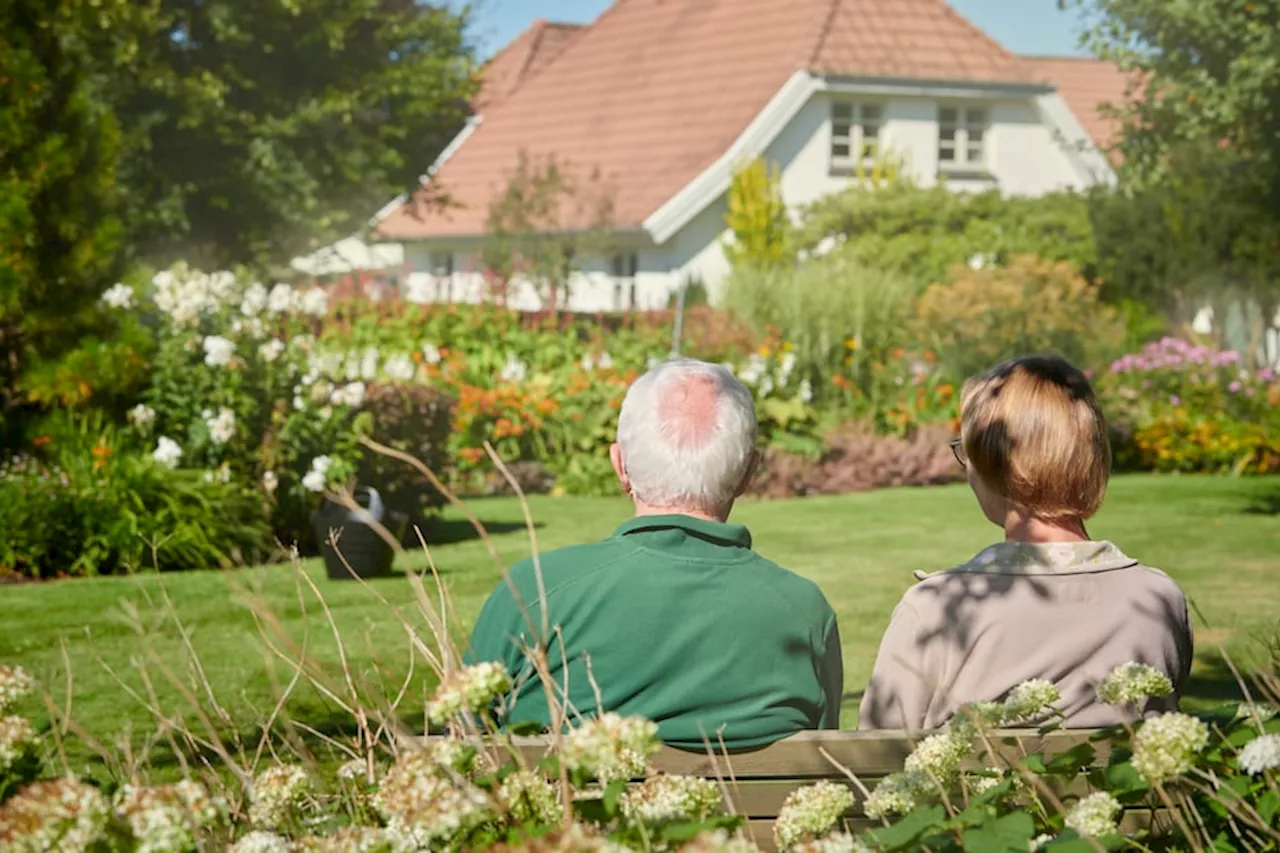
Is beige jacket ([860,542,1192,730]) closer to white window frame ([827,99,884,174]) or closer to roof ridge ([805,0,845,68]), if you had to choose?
roof ridge ([805,0,845,68])

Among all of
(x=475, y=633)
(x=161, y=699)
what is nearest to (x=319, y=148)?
(x=161, y=699)

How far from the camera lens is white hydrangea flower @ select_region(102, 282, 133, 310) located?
435 inches

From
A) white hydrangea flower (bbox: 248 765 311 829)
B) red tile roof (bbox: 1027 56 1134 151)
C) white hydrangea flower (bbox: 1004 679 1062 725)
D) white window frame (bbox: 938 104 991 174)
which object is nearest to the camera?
white hydrangea flower (bbox: 248 765 311 829)

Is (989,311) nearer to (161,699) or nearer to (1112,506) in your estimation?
(1112,506)

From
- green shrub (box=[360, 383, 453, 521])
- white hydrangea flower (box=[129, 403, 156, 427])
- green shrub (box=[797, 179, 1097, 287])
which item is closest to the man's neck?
white hydrangea flower (box=[129, 403, 156, 427])

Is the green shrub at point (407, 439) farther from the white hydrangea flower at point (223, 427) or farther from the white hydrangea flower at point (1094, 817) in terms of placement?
the white hydrangea flower at point (1094, 817)

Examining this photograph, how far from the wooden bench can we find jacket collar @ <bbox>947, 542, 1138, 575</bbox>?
2.29 feet

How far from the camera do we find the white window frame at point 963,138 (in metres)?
33.3

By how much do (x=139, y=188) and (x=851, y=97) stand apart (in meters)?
12.5

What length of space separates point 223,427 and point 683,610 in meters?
8.05

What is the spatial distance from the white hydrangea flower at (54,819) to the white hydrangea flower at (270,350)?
9280mm

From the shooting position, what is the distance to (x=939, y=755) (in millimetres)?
2367

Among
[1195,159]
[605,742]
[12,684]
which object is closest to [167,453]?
[12,684]

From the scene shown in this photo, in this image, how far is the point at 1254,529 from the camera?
40.4 ft
